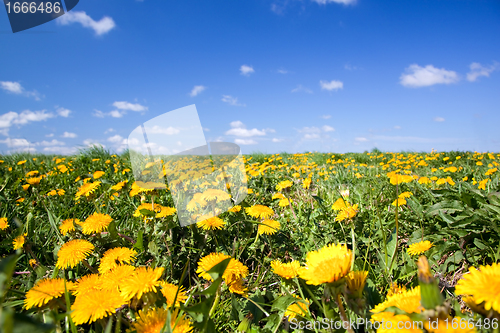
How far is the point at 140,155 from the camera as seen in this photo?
8.79ft

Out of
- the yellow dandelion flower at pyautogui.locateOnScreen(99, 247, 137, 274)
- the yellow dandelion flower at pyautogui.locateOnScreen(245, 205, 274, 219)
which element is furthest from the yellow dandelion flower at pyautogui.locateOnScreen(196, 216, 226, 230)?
the yellow dandelion flower at pyautogui.locateOnScreen(99, 247, 137, 274)

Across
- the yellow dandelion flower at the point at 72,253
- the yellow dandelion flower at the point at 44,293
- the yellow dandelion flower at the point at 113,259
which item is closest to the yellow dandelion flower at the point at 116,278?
the yellow dandelion flower at the point at 44,293

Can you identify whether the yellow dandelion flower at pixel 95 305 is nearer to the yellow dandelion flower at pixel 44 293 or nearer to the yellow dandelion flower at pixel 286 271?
the yellow dandelion flower at pixel 44 293

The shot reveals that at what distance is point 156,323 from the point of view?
0.77m

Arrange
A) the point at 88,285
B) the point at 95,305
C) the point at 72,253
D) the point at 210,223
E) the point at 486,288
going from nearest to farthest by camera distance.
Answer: the point at 486,288, the point at 95,305, the point at 88,285, the point at 72,253, the point at 210,223

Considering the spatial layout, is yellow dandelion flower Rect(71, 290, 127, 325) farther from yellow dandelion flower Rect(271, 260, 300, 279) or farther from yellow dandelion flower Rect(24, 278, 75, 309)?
yellow dandelion flower Rect(271, 260, 300, 279)

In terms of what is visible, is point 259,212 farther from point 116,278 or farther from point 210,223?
point 116,278

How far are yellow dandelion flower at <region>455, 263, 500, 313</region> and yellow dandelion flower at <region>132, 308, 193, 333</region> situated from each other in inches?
27.4

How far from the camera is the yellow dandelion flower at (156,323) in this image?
0.75m

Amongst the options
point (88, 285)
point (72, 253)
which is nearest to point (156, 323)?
point (88, 285)

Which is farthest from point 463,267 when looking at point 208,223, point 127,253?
point 127,253

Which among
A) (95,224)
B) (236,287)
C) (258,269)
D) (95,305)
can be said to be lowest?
(258,269)

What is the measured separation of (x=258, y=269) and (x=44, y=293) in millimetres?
1053

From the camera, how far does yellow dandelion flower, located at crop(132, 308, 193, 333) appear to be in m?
0.75
